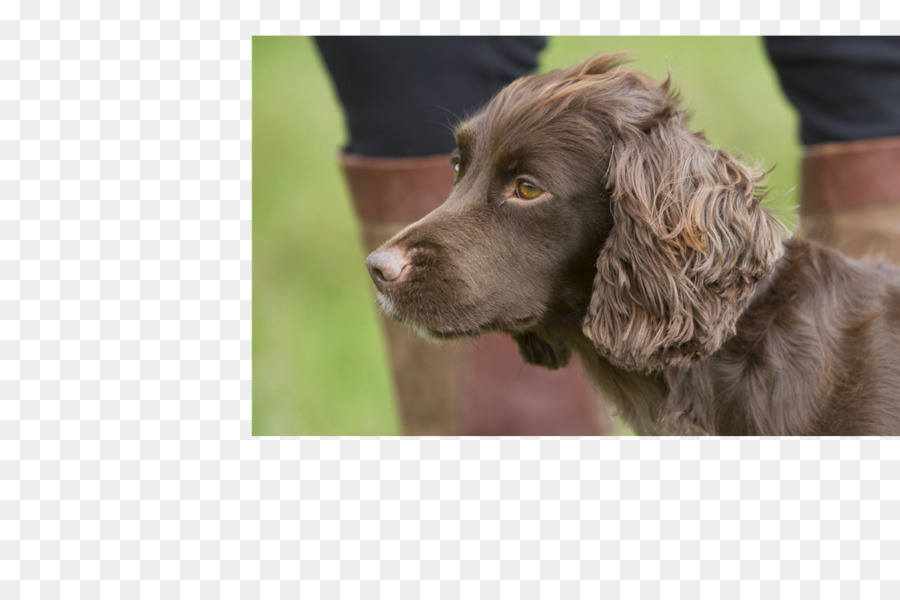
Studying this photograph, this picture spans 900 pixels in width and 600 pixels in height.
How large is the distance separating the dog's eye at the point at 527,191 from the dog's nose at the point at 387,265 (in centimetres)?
35

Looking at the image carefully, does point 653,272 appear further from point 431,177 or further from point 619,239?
point 431,177

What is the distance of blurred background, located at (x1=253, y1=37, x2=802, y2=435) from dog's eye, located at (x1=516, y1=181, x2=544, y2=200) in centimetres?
224

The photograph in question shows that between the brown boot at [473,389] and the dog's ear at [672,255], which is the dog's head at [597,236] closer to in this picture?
the dog's ear at [672,255]

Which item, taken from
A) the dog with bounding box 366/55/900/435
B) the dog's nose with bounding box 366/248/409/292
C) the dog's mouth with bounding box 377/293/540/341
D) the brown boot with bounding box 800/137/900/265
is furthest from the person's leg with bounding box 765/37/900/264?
the dog's nose with bounding box 366/248/409/292

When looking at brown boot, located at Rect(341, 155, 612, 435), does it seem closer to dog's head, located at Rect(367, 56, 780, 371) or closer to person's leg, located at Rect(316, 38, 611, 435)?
person's leg, located at Rect(316, 38, 611, 435)

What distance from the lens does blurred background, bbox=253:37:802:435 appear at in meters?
4.58

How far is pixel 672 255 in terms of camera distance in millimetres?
2164

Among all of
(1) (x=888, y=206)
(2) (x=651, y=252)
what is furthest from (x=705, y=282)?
(1) (x=888, y=206)

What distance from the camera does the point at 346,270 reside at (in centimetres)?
562

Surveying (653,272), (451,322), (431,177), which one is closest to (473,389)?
(431,177)

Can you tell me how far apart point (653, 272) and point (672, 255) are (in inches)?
2.5

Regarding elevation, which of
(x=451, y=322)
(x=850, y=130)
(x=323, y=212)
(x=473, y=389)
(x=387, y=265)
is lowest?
(x=323, y=212)

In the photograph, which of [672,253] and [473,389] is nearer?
[672,253]

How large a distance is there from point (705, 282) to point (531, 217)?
0.46 meters
